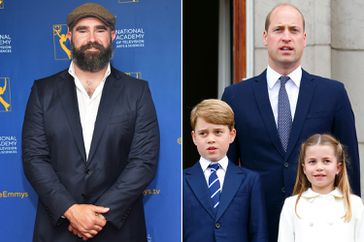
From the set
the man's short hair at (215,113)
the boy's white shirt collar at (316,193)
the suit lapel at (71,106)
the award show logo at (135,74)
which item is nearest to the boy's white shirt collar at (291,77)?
the man's short hair at (215,113)

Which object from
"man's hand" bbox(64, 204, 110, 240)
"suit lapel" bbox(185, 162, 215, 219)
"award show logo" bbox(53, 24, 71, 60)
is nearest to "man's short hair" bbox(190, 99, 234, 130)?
"suit lapel" bbox(185, 162, 215, 219)

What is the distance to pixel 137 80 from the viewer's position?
15.8 feet

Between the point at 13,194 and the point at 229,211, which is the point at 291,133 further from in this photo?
the point at 13,194

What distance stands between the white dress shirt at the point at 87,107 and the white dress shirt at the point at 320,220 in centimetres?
138

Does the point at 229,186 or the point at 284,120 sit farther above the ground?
the point at 284,120

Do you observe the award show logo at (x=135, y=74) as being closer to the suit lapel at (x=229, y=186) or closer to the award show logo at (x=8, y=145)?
the award show logo at (x=8, y=145)

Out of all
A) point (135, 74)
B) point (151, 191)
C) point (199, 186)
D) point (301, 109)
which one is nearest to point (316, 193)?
point (301, 109)

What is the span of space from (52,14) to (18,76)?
1.57ft

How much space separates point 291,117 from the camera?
165 inches

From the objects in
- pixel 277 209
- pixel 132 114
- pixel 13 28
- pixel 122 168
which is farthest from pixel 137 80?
pixel 277 209

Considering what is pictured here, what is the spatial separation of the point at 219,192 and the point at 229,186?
65 millimetres

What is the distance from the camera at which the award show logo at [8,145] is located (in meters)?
4.95

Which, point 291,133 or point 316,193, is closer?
point 316,193

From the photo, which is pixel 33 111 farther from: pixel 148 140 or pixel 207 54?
pixel 207 54
